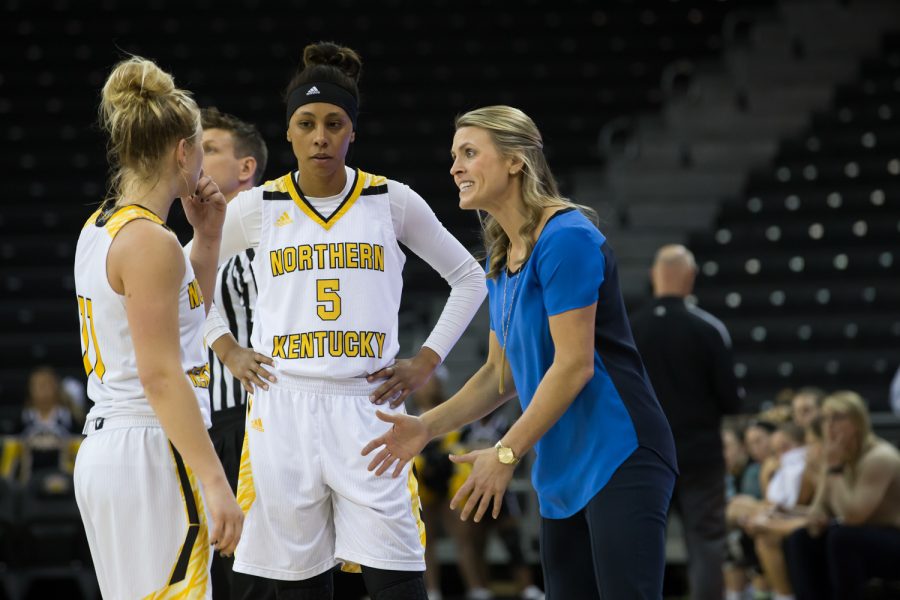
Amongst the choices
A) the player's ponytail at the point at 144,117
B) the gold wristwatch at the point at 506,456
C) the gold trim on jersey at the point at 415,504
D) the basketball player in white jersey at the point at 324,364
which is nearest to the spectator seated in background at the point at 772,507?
the gold trim on jersey at the point at 415,504

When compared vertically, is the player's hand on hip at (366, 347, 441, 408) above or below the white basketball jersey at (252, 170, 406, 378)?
below

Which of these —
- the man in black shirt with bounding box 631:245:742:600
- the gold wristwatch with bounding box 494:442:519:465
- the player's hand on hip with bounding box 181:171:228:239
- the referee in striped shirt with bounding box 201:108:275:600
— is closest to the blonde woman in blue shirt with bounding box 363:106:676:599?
the gold wristwatch with bounding box 494:442:519:465

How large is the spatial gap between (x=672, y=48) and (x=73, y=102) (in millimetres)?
7796

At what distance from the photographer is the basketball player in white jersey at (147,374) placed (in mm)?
2762

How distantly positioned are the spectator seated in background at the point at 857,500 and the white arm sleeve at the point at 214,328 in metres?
4.29

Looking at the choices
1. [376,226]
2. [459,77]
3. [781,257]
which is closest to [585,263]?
[376,226]

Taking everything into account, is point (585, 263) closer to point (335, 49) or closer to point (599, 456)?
point (599, 456)

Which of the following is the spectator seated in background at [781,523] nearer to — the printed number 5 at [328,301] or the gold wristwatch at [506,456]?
Result: the printed number 5 at [328,301]

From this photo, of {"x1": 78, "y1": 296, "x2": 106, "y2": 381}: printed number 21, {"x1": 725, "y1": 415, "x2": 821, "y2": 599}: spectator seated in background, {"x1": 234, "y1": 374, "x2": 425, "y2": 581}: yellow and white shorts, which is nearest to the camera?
{"x1": 78, "y1": 296, "x2": 106, "y2": 381}: printed number 21

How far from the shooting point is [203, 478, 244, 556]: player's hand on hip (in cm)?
275

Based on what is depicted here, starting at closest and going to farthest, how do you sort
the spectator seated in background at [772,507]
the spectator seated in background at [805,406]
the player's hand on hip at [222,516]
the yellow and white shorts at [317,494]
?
the player's hand on hip at [222,516] → the yellow and white shorts at [317,494] → the spectator seated in background at [772,507] → the spectator seated in background at [805,406]

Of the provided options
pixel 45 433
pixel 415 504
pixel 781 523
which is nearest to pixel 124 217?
pixel 415 504

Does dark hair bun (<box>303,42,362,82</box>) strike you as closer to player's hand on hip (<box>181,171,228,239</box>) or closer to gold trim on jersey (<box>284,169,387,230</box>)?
gold trim on jersey (<box>284,169,387,230</box>)

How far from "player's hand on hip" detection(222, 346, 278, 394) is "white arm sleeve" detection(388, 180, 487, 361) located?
538 mm
